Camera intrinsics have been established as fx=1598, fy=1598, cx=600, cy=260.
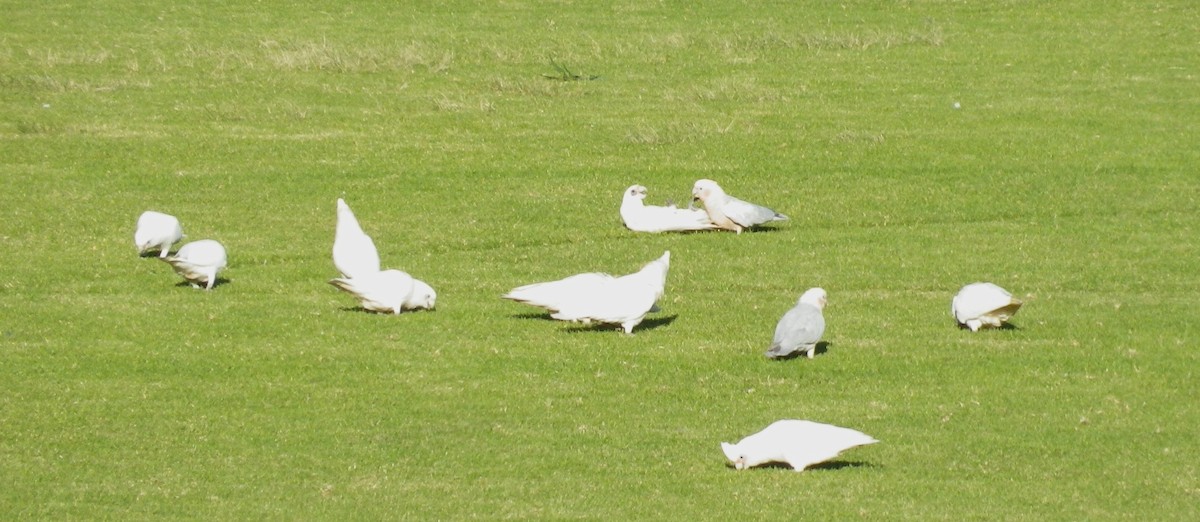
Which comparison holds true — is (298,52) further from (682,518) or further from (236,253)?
(682,518)

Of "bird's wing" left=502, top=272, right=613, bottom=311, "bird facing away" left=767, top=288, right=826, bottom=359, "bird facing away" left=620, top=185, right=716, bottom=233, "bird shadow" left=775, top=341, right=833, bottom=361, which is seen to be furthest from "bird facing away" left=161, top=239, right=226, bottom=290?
"bird shadow" left=775, top=341, right=833, bottom=361

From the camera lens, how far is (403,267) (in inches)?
917

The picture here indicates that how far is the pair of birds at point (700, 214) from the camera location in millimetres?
24875

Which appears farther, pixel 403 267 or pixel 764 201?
pixel 764 201

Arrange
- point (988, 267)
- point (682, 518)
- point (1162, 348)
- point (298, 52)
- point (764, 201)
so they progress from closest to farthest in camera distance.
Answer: point (682, 518)
point (1162, 348)
point (988, 267)
point (764, 201)
point (298, 52)

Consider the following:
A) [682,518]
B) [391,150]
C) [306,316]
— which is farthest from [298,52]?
[682,518]

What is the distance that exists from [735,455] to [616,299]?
16.6 feet

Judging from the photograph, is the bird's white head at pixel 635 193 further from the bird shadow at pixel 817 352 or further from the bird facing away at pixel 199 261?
the bird shadow at pixel 817 352

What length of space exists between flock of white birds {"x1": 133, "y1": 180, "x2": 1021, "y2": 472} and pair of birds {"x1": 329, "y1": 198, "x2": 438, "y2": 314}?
0.04 ft

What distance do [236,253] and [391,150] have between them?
23.9ft

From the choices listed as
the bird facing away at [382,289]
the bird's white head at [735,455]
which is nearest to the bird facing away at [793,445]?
the bird's white head at [735,455]

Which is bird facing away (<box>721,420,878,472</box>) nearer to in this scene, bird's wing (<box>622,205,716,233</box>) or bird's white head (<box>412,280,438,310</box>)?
bird's white head (<box>412,280,438,310</box>)

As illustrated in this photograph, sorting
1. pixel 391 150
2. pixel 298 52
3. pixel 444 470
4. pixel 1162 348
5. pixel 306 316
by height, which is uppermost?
pixel 298 52

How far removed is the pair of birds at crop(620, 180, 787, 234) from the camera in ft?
81.6
